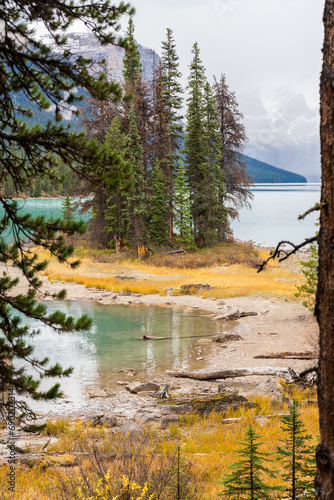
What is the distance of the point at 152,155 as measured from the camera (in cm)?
4316

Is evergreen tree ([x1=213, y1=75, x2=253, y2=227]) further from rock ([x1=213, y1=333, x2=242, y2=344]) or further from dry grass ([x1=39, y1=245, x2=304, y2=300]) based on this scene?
rock ([x1=213, y1=333, x2=242, y2=344])

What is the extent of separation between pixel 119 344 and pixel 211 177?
24775mm

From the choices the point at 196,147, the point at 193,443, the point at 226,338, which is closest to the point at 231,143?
the point at 196,147

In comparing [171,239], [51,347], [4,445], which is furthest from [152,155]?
[4,445]

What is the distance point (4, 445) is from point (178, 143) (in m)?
38.3

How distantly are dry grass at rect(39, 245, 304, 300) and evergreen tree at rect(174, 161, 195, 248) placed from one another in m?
2.35

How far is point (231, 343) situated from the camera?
18.1 meters

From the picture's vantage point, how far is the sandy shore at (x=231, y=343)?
11.7m

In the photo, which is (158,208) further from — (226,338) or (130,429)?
(130,429)

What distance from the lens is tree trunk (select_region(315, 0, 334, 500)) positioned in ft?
9.87

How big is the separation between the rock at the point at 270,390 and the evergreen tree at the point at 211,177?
29036 mm

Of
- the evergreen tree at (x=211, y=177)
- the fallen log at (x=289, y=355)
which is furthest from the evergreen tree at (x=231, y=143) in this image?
the fallen log at (x=289, y=355)

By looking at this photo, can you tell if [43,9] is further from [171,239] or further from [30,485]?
Result: [171,239]

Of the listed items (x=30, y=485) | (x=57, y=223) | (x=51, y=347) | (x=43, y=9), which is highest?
(x=43, y=9)
